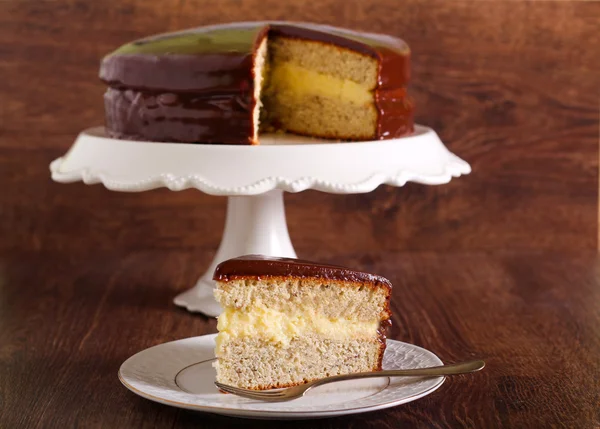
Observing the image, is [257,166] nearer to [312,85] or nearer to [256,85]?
[256,85]

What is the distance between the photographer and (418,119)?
2316 millimetres

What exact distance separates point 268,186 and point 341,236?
900 millimetres

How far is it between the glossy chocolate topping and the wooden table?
0.19m

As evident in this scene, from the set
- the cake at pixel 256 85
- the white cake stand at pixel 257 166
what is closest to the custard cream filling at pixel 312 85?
the cake at pixel 256 85

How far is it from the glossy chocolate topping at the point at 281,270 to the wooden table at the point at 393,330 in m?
0.19

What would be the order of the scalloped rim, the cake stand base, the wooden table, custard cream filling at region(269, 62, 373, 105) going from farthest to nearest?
the cake stand base
custard cream filling at region(269, 62, 373, 105)
the scalloped rim
the wooden table

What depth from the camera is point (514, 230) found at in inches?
95.7

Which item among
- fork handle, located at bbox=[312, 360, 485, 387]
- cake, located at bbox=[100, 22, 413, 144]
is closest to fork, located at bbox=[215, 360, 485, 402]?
fork handle, located at bbox=[312, 360, 485, 387]

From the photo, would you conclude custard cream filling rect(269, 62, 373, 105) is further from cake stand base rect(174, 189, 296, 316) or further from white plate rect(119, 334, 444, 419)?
white plate rect(119, 334, 444, 419)

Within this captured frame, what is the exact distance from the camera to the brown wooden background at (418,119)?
7.43ft

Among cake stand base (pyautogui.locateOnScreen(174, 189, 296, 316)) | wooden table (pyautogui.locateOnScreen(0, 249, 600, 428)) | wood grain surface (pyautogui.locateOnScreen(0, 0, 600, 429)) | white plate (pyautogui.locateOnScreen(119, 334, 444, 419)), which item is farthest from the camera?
wood grain surface (pyautogui.locateOnScreen(0, 0, 600, 429))

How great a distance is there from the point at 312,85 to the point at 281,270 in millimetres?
607

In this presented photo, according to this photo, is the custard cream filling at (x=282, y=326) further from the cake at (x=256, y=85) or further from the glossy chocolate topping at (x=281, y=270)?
the cake at (x=256, y=85)

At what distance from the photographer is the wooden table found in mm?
1266
